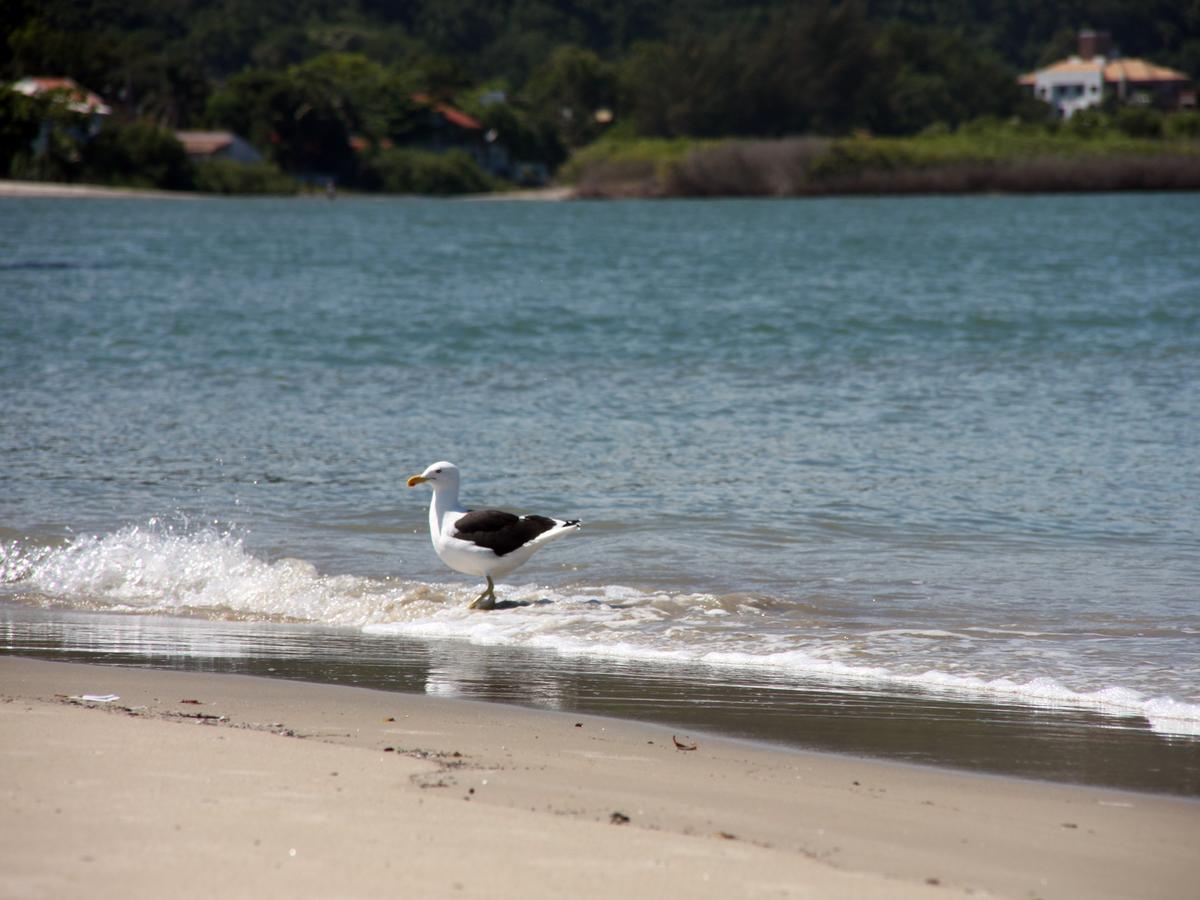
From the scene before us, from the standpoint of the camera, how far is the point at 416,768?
4430 millimetres

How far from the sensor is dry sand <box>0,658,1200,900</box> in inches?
138

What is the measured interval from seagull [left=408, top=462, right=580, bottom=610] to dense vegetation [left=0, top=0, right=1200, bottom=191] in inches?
3616

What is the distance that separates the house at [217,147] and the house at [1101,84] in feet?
276

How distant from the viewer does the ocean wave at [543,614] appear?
19.8ft

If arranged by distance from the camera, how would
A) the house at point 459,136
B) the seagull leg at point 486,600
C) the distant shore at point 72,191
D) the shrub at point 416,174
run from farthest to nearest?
the house at point 459,136, the shrub at point 416,174, the distant shore at point 72,191, the seagull leg at point 486,600

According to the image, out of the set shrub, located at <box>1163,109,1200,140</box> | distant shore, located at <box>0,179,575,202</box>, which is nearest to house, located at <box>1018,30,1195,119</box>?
shrub, located at <box>1163,109,1200,140</box>

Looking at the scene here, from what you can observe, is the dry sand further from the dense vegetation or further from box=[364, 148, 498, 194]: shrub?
box=[364, 148, 498, 194]: shrub

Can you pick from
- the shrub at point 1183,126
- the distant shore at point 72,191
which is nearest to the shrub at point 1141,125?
the shrub at point 1183,126

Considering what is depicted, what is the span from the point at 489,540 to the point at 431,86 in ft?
397

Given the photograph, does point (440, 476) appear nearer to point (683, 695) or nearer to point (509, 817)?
point (683, 695)

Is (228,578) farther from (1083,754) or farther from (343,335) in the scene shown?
(343,335)

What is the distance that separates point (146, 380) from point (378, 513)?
25.1 ft

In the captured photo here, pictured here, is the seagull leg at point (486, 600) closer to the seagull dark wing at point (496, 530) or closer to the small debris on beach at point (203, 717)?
the seagull dark wing at point (496, 530)

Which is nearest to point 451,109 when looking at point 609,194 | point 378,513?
point 609,194
